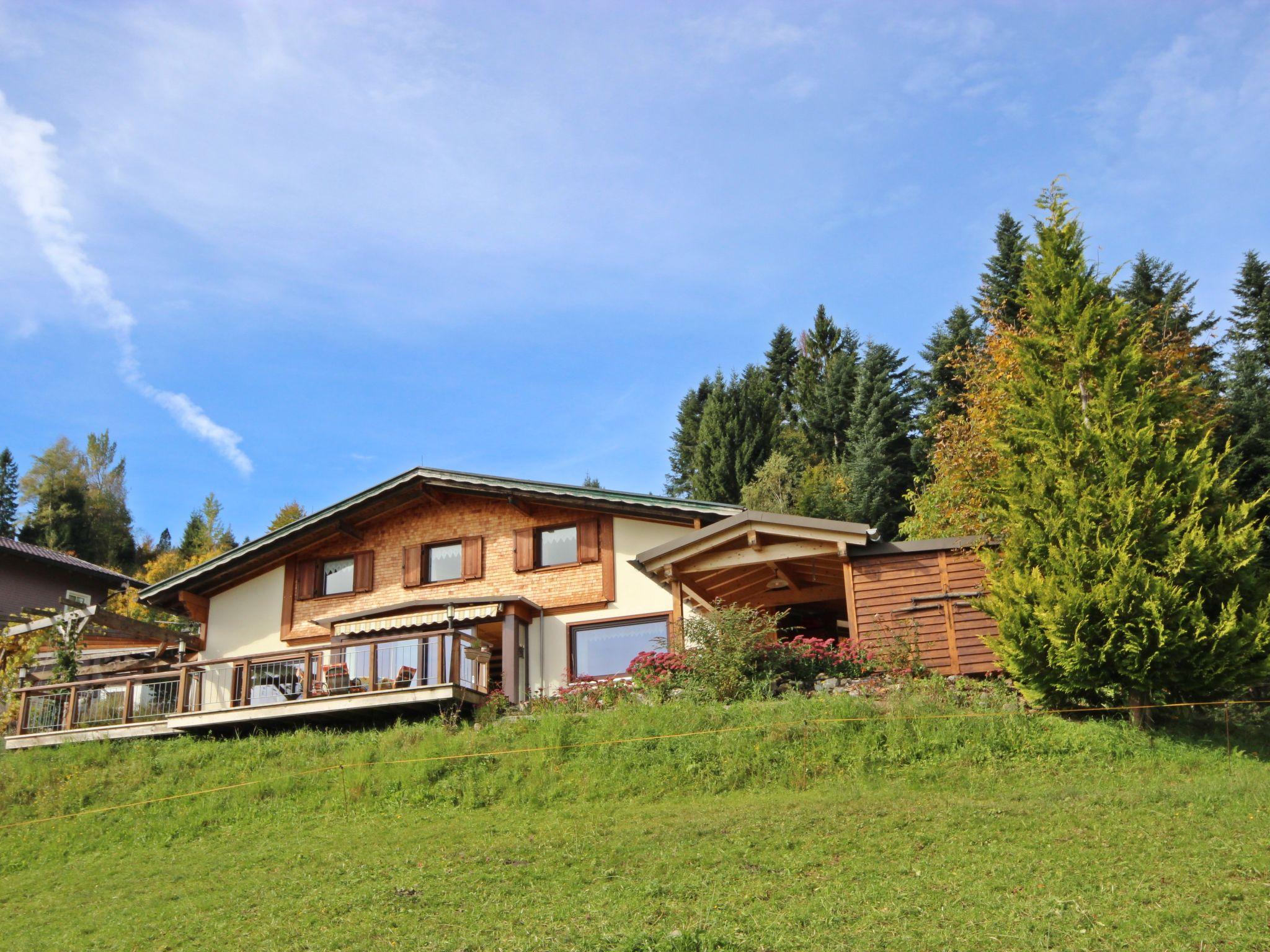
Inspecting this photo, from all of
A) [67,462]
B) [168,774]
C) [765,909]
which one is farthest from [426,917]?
[67,462]

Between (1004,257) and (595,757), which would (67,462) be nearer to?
(1004,257)

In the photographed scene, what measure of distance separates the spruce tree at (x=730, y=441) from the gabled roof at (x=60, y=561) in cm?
2469

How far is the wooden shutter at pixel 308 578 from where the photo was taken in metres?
26.0

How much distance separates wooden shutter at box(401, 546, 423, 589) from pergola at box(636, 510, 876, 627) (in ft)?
22.7

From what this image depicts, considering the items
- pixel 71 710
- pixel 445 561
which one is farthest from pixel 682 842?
pixel 71 710

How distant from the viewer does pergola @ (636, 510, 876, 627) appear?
18859 millimetres

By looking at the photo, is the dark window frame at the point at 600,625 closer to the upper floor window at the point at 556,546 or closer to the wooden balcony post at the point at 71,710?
the upper floor window at the point at 556,546

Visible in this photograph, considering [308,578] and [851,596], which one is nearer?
[851,596]

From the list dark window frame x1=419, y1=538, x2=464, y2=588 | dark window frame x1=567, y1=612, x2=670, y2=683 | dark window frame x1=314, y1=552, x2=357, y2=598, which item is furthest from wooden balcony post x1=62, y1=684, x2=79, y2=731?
dark window frame x1=567, y1=612, x2=670, y2=683

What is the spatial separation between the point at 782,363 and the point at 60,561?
3842 centimetres

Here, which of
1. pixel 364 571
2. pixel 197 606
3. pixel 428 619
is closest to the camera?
pixel 428 619

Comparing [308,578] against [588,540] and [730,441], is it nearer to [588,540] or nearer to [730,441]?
[588,540]

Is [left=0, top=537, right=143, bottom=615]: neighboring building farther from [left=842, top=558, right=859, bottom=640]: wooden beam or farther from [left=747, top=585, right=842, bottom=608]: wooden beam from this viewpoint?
[left=842, top=558, right=859, bottom=640]: wooden beam

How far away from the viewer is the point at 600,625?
76.0 feet
